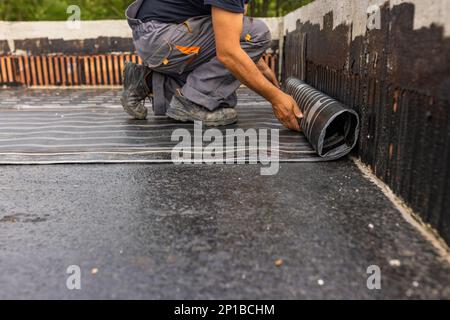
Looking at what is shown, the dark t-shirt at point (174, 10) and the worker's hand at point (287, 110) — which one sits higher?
the dark t-shirt at point (174, 10)

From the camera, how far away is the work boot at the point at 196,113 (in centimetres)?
290

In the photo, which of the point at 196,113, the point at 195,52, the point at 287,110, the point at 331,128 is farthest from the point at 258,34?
the point at 331,128

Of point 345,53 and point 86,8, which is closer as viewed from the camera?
point 345,53

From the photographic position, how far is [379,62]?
184cm

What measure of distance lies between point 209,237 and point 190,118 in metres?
1.69

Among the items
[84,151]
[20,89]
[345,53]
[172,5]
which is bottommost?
[20,89]

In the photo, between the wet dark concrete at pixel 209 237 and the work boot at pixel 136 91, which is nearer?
the wet dark concrete at pixel 209 237

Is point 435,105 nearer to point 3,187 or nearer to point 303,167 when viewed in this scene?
point 303,167

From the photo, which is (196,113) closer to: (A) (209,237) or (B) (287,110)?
(B) (287,110)

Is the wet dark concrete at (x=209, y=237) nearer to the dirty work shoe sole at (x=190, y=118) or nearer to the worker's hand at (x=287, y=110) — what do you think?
the worker's hand at (x=287, y=110)

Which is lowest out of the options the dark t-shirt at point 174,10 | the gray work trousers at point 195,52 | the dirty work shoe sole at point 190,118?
the dirty work shoe sole at point 190,118

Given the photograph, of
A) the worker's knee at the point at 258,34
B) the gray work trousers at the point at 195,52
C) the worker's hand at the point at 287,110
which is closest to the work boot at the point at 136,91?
the gray work trousers at the point at 195,52

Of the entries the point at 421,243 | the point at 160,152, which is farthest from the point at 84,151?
the point at 421,243

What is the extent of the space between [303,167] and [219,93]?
3.63 feet
